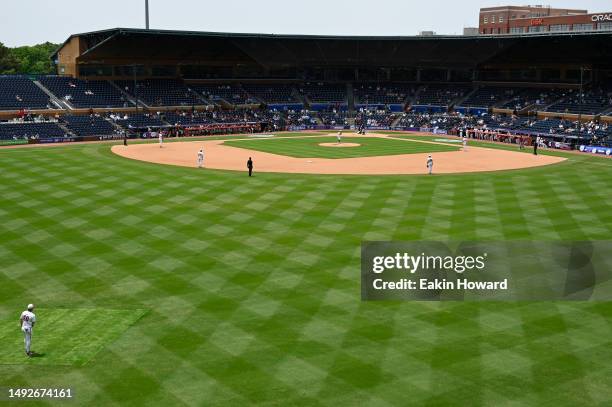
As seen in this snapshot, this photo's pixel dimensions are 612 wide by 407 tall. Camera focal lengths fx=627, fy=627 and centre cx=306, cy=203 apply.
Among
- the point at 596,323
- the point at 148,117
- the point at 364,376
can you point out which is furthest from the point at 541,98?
the point at 364,376

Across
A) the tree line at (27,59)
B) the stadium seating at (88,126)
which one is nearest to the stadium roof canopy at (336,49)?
the stadium seating at (88,126)

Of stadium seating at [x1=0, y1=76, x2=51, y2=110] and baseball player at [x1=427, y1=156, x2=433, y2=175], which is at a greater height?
stadium seating at [x1=0, y1=76, x2=51, y2=110]

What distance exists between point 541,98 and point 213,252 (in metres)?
79.1

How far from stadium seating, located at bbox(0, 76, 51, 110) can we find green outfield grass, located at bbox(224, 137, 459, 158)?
28.1 meters

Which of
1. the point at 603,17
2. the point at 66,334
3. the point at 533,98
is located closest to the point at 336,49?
the point at 533,98

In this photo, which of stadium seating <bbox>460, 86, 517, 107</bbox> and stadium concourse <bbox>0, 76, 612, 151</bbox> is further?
stadium seating <bbox>460, 86, 517, 107</bbox>

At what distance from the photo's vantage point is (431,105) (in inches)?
4188

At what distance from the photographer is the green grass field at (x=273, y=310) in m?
16.7

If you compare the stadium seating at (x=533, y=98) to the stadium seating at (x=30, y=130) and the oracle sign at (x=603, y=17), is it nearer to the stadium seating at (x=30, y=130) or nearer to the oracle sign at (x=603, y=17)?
the oracle sign at (x=603, y=17)

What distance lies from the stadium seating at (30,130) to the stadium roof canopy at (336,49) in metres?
14.0

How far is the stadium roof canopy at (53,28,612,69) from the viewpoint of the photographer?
8756 cm

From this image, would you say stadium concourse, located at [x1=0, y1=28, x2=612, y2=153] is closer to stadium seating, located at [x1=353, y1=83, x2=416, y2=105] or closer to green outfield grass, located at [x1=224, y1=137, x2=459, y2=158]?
stadium seating, located at [x1=353, y1=83, x2=416, y2=105]

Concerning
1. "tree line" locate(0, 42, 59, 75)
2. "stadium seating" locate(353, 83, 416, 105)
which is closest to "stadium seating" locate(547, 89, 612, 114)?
"stadium seating" locate(353, 83, 416, 105)

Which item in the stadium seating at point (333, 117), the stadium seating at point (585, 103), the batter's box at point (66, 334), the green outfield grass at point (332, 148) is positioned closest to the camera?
the batter's box at point (66, 334)
